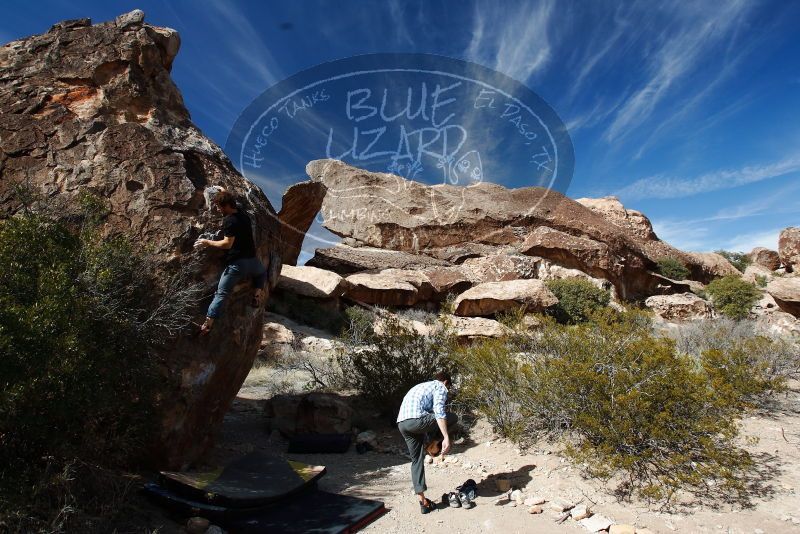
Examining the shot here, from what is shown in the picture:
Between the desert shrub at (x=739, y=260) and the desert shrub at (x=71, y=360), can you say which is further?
the desert shrub at (x=739, y=260)

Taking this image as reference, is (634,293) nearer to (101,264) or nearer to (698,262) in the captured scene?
(698,262)

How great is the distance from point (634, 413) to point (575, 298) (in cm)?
1325

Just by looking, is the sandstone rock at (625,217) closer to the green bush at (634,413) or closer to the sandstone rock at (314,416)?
the green bush at (634,413)

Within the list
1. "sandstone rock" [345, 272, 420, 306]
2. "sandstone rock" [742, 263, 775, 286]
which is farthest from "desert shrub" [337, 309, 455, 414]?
"sandstone rock" [742, 263, 775, 286]

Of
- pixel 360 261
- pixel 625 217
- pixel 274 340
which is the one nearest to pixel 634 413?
pixel 274 340

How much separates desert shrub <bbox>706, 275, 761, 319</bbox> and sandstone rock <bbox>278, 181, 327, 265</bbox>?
567 inches

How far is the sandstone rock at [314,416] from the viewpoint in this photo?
257 inches

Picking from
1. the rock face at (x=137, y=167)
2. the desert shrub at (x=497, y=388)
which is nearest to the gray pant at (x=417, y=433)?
the desert shrub at (x=497, y=388)

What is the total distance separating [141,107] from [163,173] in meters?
1.13

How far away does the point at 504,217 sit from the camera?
73.8 feet

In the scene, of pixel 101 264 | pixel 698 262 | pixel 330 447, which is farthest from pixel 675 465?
pixel 698 262

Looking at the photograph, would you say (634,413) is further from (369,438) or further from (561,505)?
(369,438)

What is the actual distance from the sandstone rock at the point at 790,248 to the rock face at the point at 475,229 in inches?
246

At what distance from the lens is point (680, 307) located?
57.8 ft
